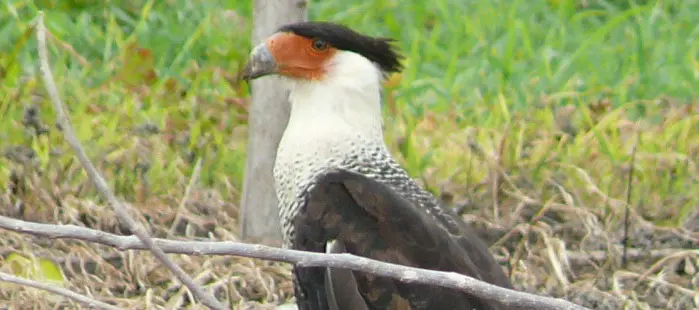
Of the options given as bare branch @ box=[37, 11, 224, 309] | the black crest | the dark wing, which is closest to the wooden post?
the black crest

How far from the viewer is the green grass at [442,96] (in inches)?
177

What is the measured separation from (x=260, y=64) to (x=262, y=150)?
22.9 inches

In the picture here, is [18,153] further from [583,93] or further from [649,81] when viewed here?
[649,81]

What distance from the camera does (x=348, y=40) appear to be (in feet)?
12.0

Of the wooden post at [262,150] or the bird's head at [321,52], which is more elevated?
the bird's head at [321,52]

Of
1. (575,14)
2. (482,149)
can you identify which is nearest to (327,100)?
(482,149)

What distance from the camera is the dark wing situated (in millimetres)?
3193

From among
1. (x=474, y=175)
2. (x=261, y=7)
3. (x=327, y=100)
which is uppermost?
(x=261, y=7)

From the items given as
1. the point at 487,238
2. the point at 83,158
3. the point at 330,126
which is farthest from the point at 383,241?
the point at 487,238

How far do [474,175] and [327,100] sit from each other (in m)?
1.13

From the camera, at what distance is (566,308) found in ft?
7.50

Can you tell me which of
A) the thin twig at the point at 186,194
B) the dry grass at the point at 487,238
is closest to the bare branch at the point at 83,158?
the dry grass at the point at 487,238

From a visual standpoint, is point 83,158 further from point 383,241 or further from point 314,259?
point 383,241

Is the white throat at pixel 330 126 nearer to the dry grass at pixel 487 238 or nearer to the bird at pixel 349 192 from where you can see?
the bird at pixel 349 192
